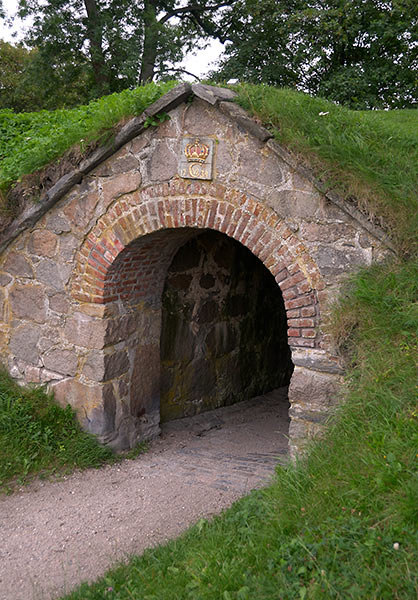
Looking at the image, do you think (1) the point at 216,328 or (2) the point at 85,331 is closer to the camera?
(2) the point at 85,331

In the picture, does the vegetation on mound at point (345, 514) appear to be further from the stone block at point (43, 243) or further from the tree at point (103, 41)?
the tree at point (103, 41)

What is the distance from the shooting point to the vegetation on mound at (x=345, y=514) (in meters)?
2.32

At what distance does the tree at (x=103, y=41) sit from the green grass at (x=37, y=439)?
11241 millimetres

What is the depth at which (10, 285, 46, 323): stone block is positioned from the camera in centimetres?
535

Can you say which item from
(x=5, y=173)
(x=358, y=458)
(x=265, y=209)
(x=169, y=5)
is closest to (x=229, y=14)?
(x=169, y=5)

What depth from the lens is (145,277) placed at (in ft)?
18.0

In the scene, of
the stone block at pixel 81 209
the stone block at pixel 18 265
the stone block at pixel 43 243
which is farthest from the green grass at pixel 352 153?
the stone block at pixel 18 265

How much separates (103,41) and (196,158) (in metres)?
12.4

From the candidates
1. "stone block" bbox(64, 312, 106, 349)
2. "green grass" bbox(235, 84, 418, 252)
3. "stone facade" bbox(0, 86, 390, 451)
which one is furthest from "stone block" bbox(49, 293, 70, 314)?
"green grass" bbox(235, 84, 418, 252)

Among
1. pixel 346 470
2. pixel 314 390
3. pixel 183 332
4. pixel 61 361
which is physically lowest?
pixel 346 470

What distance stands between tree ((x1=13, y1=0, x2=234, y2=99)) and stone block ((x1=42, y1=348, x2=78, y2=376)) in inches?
430

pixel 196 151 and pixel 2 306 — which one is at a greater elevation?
pixel 196 151

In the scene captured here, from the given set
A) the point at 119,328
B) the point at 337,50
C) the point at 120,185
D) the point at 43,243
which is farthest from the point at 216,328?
the point at 337,50

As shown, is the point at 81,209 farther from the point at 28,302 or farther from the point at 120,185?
the point at 28,302
